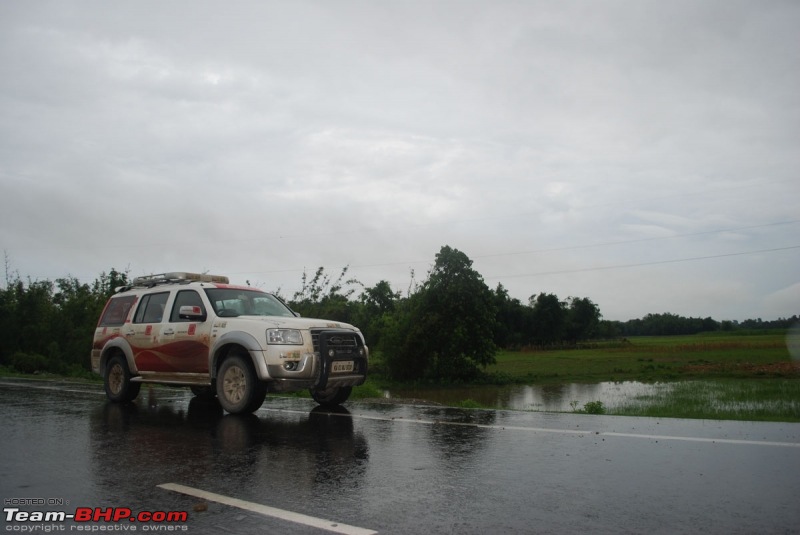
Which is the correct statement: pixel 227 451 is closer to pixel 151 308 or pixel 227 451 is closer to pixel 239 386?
pixel 239 386

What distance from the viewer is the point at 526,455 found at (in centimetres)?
626

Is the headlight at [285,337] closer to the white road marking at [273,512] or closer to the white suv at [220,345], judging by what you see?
the white suv at [220,345]

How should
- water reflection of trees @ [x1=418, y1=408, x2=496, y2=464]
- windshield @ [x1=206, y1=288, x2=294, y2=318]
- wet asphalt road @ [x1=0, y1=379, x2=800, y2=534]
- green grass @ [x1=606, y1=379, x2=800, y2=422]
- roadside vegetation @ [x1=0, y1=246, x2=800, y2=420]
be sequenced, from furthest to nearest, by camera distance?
roadside vegetation @ [x1=0, y1=246, x2=800, y2=420] → green grass @ [x1=606, y1=379, x2=800, y2=422] → windshield @ [x1=206, y1=288, x2=294, y2=318] → water reflection of trees @ [x1=418, y1=408, x2=496, y2=464] → wet asphalt road @ [x1=0, y1=379, x2=800, y2=534]

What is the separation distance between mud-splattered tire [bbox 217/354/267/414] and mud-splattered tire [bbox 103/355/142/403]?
105 inches

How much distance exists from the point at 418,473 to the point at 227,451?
2338 mm

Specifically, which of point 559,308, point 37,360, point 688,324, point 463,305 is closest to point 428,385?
point 463,305

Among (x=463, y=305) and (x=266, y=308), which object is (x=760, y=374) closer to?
(x=463, y=305)

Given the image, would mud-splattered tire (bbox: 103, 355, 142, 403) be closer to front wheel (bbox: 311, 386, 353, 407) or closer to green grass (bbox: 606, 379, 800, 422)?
front wheel (bbox: 311, 386, 353, 407)

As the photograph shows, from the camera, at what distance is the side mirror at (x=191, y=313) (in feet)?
33.3

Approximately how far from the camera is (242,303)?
11000 mm

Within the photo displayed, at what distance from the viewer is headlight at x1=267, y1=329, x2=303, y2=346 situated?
960 cm

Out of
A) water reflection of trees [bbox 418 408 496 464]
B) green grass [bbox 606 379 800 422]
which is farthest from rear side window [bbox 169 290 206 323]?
green grass [bbox 606 379 800 422]

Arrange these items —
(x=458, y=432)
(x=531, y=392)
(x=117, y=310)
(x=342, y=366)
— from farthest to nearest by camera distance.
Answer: (x=531, y=392), (x=117, y=310), (x=342, y=366), (x=458, y=432)

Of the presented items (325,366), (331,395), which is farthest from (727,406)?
(325,366)
